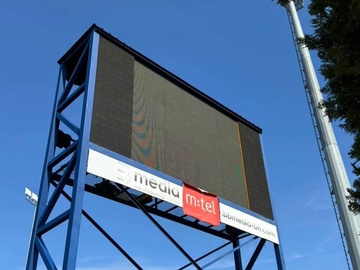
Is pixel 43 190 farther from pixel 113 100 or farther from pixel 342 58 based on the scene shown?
pixel 342 58

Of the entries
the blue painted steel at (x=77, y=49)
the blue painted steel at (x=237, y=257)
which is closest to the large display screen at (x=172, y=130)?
the blue painted steel at (x=77, y=49)

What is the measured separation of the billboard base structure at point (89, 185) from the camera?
8539 millimetres

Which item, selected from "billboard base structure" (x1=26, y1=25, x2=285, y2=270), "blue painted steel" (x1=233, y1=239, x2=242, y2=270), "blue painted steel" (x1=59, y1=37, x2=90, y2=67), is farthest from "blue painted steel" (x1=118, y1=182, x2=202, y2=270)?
"blue painted steel" (x1=59, y1=37, x2=90, y2=67)

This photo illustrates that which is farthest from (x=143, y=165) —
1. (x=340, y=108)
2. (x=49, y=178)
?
(x=340, y=108)

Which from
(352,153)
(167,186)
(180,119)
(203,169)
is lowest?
(352,153)

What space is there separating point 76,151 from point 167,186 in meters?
2.43

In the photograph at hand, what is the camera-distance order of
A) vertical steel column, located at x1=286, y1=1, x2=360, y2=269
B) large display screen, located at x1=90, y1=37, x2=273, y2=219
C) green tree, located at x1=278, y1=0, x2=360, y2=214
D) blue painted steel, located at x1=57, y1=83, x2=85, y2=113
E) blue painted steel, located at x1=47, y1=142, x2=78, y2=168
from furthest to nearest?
vertical steel column, located at x1=286, y1=1, x2=360, y2=269, blue painted steel, located at x1=57, y1=83, x2=85, y2=113, large display screen, located at x1=90, y1=37, x2=273, y2=219, blue painted steel, located at x1=47, y1=142, x2=78, y2=168, green tree, located at x1=278, y1=0, x2=360, y2=214

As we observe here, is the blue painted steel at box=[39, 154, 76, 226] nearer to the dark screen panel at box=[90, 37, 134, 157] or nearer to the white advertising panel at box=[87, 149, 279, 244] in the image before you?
the white advertising panel at box=[87, 149, 279, 244]

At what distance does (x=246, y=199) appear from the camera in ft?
A: 40.1

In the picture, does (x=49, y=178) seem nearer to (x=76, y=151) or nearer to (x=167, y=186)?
(x=76, y=151)

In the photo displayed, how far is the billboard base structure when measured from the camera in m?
8.54

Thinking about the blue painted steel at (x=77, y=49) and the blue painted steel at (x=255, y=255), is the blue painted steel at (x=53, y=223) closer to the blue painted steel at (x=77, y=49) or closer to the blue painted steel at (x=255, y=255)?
the blue painted steel at (x=77, y=49)

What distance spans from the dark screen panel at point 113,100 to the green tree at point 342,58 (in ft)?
17.1

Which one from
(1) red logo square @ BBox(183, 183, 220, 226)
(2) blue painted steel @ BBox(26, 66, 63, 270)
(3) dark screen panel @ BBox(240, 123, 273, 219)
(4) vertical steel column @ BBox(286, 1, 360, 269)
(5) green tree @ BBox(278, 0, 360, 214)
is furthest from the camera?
(4) vertical steel column @ BBox(286, 1, 360, 269)
